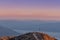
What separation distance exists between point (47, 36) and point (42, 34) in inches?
8.3

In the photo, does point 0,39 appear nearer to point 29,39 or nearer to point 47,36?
point 29,39

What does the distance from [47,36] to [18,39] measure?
3.77 ft

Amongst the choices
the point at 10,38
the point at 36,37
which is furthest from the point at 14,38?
the point at 36,37

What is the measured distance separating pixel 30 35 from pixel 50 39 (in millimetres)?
833

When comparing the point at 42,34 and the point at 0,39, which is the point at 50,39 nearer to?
the point at 42,34

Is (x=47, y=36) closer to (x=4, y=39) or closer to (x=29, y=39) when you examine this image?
(x=29, y=39)

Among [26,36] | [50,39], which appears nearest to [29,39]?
[26,36]

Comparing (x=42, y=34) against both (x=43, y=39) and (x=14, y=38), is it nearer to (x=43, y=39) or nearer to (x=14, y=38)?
(x=43, y=39)

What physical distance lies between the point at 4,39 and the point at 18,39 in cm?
63

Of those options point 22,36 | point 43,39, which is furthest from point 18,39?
point 43,39

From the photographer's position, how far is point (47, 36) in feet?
32.6

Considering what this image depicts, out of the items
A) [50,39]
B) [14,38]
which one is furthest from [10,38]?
[50,39]

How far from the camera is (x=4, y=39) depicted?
10.0 metres

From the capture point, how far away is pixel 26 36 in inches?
384
